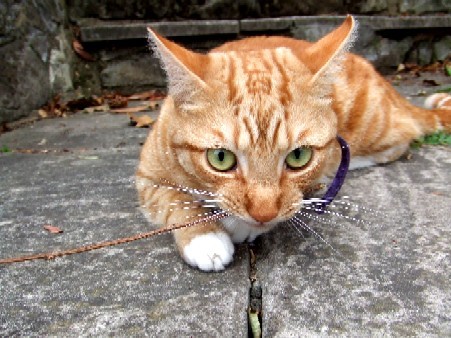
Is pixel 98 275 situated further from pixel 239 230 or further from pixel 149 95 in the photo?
pixel 149 95

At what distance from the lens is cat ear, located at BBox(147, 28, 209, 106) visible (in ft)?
5.83

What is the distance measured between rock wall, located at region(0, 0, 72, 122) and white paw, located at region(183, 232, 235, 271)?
2.72 meters

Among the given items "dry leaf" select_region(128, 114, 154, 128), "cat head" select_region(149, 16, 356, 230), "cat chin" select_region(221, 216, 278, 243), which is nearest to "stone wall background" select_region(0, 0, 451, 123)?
"dry leaf" select_region(128, 114, 154, 128)

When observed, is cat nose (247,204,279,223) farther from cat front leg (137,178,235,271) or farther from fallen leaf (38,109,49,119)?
fallen leaf (38,109,49,119)

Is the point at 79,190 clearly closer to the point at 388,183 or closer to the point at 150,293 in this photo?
the point at 150,293

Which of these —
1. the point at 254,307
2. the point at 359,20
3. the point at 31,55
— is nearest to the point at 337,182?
the point at 254,307

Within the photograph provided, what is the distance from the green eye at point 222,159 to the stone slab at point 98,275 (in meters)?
0.35

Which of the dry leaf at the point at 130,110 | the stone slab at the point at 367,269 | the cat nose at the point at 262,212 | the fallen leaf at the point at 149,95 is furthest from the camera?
the fallen leaf at the point at 149,95

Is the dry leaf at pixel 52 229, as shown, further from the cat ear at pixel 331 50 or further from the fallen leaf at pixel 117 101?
the fallen leaf at pixel 117 101

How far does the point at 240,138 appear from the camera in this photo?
174 centimetres

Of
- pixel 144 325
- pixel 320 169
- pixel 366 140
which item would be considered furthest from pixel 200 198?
pixel 366 140

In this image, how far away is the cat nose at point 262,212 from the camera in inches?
66.7

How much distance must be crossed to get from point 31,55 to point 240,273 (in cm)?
331

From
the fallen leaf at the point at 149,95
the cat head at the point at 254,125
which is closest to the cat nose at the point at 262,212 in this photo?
the cat head at the point at 254,125
